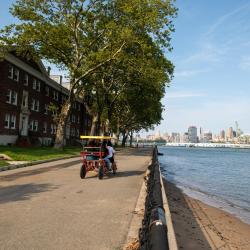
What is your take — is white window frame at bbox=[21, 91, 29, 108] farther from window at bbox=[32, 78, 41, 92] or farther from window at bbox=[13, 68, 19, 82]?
window at bbox=[13, 68, 19, 82]

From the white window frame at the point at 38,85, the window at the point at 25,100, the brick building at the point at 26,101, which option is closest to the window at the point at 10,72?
the brick building at the point at 26,101

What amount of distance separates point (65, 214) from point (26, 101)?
39374 millimetres

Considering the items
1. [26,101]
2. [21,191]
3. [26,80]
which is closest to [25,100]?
[26,101]

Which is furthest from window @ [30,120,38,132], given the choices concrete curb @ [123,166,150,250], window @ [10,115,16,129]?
concrete curb @ [123,166,150,250]

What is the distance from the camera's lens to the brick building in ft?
133

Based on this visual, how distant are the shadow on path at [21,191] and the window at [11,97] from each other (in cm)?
2925

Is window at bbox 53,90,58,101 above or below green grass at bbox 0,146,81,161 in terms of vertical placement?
above

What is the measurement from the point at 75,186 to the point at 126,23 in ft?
88.4

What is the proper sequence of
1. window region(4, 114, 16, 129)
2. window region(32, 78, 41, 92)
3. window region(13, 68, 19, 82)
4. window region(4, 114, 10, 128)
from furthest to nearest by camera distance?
window region(32, 78, 41, 92) < window region(13, 68, 19, 82) < window region(4, 114, 16, 129) < window region(4, 114, 10, 128)

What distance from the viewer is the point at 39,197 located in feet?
37.3

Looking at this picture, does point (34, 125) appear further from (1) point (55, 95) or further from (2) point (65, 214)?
(2) point (65, 214)

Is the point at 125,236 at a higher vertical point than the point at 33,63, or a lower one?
lower

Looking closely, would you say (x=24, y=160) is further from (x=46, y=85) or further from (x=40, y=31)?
(x=46, y=85)

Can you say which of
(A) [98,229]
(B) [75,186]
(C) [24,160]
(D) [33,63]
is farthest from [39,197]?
(D) [33,63]
